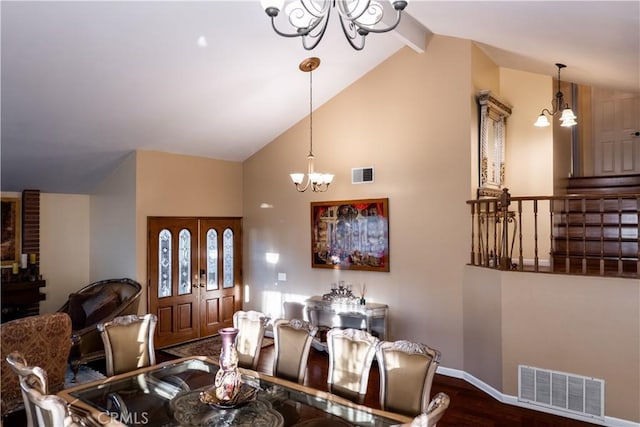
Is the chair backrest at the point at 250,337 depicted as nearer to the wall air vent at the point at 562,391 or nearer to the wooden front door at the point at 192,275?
the wall air vent at the point at 562,391

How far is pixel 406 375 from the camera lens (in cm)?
273

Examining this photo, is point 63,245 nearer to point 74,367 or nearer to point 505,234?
point 74,367

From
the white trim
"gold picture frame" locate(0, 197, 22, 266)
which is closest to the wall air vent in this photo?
the white trim

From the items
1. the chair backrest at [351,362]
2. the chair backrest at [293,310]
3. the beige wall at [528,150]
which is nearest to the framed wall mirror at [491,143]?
the beige wall at [528,150]

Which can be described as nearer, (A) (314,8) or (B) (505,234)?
(A) (314,8)

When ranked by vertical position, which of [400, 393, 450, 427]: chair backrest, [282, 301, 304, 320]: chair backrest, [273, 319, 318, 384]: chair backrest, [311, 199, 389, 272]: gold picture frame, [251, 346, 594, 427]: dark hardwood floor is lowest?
[251, 346, 594, 427]: dark hardwood floor

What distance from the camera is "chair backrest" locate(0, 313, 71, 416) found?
3.70 m

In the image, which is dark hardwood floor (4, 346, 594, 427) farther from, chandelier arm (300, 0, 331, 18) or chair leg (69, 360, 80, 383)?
chandelier arm (300, 0, 331, 18)

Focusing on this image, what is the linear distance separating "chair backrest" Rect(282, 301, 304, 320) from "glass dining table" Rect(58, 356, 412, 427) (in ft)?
10.4

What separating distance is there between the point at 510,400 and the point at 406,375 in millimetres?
2215

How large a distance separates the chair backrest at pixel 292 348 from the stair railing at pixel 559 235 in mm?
2261

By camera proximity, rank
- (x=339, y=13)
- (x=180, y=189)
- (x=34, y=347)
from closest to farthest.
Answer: (x=339, y=13)
(x=34, y=347)
(x=180, y=189)

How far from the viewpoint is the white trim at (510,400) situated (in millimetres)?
3771

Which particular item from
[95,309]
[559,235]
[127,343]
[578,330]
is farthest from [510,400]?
[95,309]
